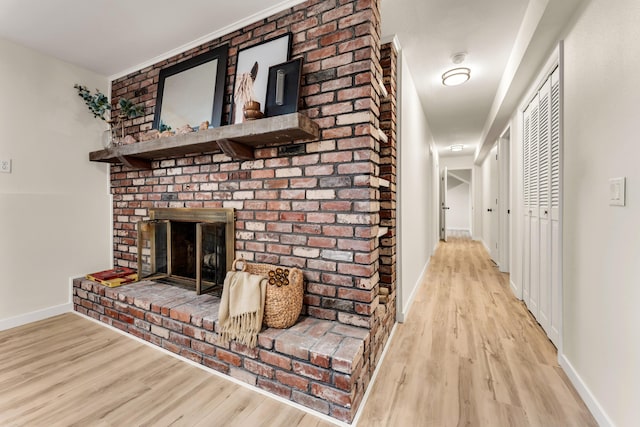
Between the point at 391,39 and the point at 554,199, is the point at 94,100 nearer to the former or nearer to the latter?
the point at 391,39

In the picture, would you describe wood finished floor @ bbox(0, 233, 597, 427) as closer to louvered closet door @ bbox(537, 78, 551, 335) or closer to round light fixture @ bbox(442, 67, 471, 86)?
louvered closet door @ bbox(537, 78, 551, 335)

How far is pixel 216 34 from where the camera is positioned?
2.26m

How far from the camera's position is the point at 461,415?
4.59 feet

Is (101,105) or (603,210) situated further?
(101,105)

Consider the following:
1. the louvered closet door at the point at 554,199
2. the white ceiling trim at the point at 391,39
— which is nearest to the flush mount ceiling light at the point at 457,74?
the white ceiling trim at the point at 391,39

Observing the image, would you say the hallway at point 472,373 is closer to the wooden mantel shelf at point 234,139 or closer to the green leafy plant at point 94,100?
the wooden mantel shelf at point 234,139

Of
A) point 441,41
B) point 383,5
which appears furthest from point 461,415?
point 441,41

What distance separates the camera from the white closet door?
248 cm

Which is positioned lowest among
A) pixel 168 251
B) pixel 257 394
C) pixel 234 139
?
pixel 257 394

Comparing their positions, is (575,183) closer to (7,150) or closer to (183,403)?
(183,403)

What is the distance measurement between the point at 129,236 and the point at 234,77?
2.01 m

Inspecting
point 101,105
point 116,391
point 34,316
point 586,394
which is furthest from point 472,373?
point 101,105

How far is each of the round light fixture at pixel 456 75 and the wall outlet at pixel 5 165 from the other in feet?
13.3

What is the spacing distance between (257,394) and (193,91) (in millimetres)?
2309
